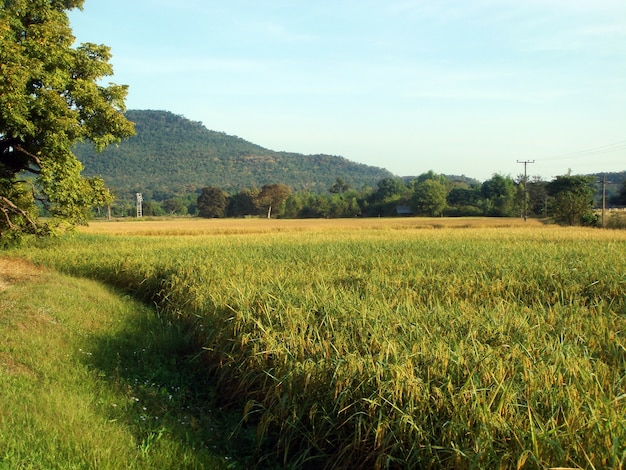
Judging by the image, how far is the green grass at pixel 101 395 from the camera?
4082mm

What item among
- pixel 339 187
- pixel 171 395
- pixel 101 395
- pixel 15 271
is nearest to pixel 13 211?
pixel 15 271

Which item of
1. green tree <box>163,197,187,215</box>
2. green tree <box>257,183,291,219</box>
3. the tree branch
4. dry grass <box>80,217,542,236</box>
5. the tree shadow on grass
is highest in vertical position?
green tree <box>257,183,291,219</box>

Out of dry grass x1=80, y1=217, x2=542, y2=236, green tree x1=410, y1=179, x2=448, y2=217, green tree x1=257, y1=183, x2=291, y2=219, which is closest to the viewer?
dry grass x1=80, y1=217, x2=542, y2=236

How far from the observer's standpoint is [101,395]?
546 cm

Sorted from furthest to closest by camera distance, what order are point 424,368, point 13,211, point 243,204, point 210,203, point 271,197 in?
point 271,197 → point 243,204 → point 210,203 → point 13,211 → point 424,368

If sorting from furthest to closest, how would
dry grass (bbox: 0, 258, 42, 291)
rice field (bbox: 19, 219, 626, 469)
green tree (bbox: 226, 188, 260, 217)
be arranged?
green tree (bbox: 226, 188, 260, 217) < dry grass (bbox: 0, 258, 42, 291) < rice field (bbox: 19, 219, 626, 469)

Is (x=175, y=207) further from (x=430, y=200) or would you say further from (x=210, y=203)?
(x=430, y=200)

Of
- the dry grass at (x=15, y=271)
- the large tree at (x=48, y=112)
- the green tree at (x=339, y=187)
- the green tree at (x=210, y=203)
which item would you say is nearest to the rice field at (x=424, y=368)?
the dry grass at (x=15, y=271)

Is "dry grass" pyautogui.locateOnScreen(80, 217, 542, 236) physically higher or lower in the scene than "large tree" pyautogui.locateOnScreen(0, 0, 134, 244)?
lower

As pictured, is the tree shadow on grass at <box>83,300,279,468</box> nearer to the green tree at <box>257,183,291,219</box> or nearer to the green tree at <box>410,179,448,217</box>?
the green tree at <box>410,179,448,217</box>

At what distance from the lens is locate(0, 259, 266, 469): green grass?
4.08 metres

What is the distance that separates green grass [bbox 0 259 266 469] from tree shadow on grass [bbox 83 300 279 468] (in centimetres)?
1

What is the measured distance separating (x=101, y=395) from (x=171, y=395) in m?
0.77

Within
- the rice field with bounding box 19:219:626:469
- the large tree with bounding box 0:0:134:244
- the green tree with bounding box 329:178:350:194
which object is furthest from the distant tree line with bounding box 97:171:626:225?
the rice field with bounding box 19:219:626:469
